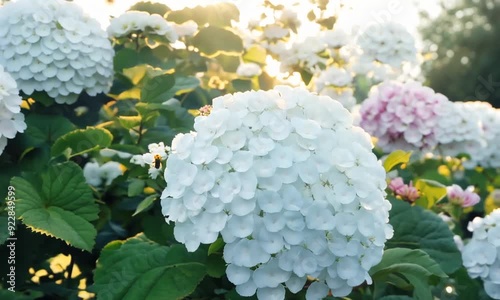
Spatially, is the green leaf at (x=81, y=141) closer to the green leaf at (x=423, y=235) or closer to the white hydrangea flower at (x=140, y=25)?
the white hydrangea flower at (x=140, y=25)

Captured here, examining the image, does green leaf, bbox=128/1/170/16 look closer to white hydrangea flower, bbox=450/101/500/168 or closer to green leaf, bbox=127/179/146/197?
green leaf, bbox=127/179/146/197

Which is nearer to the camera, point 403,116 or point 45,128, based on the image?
point 45,128

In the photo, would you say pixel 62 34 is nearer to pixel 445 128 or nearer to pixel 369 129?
pixel 369 129

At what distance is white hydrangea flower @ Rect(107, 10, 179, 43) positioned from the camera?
2.07m

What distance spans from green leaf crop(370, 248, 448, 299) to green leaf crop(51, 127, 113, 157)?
68cm

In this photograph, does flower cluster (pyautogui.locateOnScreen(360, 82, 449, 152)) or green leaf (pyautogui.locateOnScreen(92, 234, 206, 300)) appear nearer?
green leaf (pyautogui.locateOnScreen(92, 234, 206, 300))

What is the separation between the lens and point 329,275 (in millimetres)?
1309

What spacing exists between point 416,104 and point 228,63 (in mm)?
727

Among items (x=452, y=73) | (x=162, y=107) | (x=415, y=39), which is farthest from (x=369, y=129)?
(x=452, y=73)

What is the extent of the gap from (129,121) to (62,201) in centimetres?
34

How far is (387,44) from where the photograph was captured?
273cm

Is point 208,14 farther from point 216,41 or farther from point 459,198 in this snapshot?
point 459,198

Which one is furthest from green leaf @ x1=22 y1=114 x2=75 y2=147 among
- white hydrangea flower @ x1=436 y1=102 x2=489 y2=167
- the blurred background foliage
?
the blurred background foliage

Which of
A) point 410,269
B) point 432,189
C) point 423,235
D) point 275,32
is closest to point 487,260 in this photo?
point 423,235
